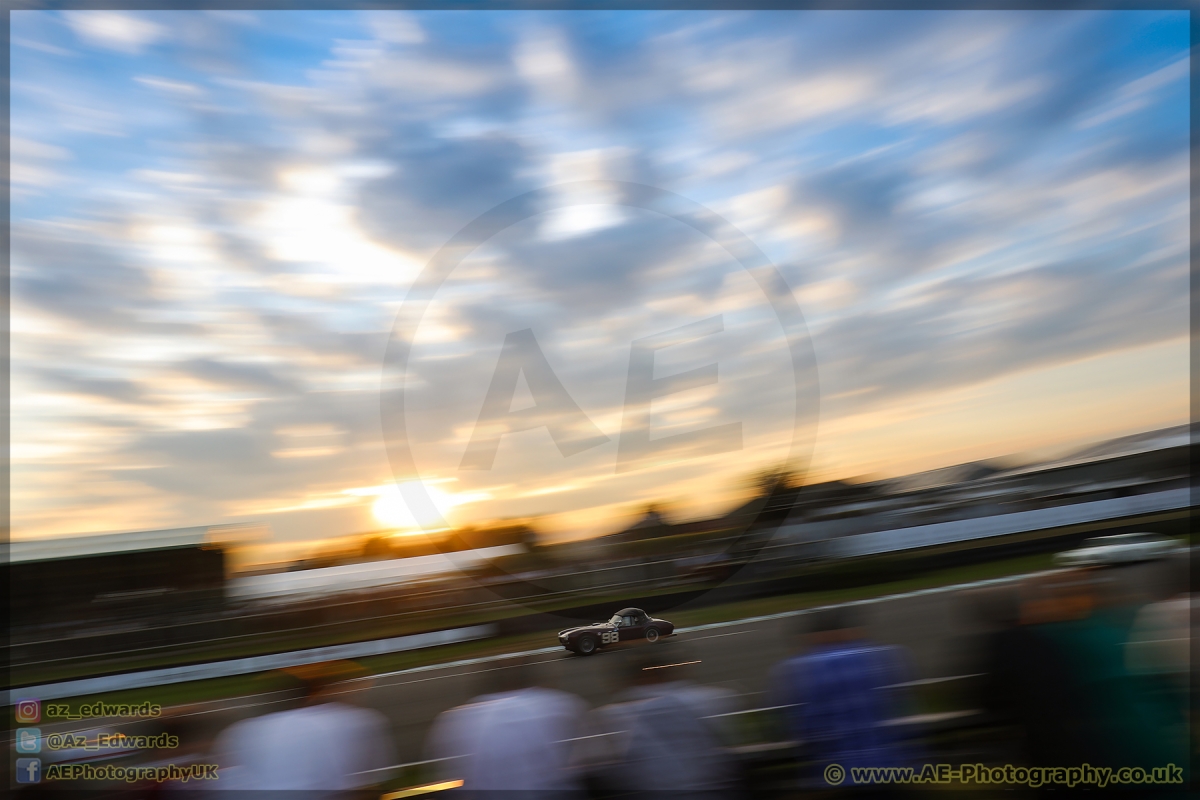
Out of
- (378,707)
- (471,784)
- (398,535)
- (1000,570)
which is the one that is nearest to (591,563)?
(398,535)

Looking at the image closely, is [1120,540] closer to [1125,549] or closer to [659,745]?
[1125,549]

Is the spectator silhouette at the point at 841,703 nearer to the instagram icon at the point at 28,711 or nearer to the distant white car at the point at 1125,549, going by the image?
the distant white car at the point at 1125,549

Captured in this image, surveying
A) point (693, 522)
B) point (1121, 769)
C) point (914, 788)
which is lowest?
point (914, 788)

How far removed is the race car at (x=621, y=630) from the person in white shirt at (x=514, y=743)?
4.00 feet

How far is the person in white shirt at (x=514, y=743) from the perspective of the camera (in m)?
2.21

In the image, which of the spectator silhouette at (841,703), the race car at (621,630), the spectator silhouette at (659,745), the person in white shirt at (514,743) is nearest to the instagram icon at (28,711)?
the person in white shirt at (514,743)

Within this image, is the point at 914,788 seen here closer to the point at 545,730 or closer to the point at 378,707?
the point at 545,730

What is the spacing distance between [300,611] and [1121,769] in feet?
12.8

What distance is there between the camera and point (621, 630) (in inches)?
150

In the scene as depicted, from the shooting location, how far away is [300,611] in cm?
330

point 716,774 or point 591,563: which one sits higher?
point 591,563

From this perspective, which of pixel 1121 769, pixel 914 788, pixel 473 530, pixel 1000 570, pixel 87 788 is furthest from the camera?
pixel 473 530

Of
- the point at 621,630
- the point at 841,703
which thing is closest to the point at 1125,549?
the point at 841,703

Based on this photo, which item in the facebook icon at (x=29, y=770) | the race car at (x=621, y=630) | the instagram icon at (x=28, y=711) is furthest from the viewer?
the race car at (x=621, y=630)
